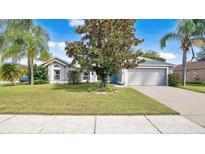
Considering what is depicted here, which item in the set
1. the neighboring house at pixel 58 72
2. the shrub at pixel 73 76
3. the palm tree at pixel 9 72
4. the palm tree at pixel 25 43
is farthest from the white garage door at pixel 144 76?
the palm tree at pixel 9 72

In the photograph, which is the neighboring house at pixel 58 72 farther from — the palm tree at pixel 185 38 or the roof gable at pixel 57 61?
the palm tree at pixel 185 38

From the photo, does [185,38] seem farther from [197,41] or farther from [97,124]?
[97,124]

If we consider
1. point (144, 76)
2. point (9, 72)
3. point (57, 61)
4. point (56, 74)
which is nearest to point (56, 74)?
point (56, 74)

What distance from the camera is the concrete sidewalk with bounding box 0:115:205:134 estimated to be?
209 inches

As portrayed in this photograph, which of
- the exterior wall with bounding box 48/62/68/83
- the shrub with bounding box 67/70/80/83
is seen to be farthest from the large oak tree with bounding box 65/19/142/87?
the exterior wall with bounding box 48/62/68/83

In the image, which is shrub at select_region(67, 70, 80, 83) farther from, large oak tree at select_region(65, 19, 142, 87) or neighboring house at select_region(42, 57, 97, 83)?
large oak tree at select_region(65, 19, 142, 87)

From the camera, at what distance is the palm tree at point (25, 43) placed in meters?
21.2

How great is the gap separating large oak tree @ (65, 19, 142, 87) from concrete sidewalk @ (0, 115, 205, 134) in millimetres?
7216
